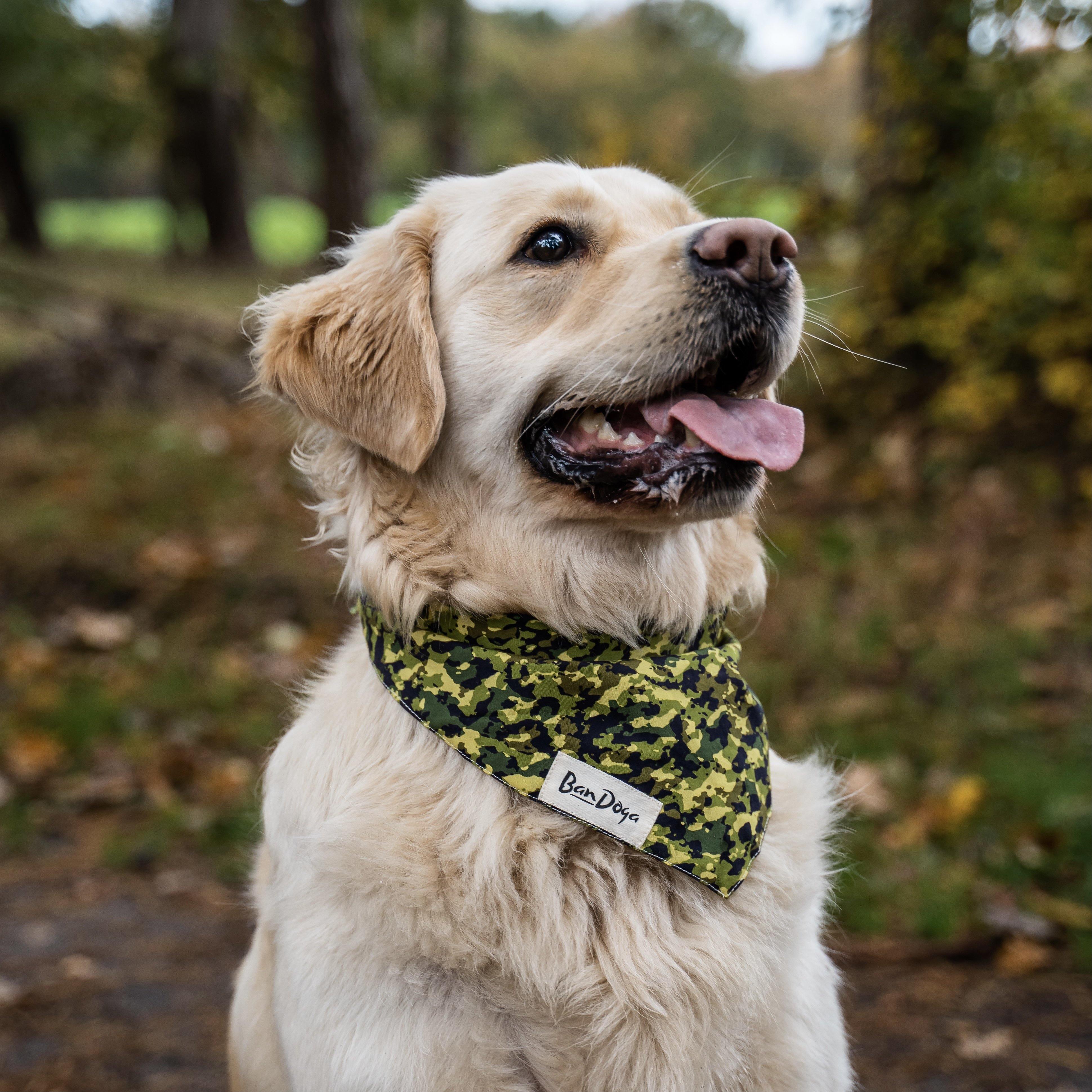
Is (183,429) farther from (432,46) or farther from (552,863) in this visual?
(432,46)

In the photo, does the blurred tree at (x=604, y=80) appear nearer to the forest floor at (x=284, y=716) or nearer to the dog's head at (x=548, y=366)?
the forest floor at (x=284, y=716)

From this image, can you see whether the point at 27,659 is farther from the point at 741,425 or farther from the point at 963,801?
the point at 963,801

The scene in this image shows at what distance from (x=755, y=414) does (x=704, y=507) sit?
0.76 ft

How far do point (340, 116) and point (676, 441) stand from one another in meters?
6.57

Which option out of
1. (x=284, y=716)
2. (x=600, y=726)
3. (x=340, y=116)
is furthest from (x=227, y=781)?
(x=340, y=116)

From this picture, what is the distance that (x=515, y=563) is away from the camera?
2.14 metres

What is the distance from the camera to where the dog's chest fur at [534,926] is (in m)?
1.84

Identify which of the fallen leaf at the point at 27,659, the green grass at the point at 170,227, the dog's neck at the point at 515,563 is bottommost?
the fallen leaf at the point at 27,659

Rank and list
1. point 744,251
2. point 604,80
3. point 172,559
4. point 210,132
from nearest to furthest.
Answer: point 744,251 < point 172,559 < point 210,132 < point 604,80

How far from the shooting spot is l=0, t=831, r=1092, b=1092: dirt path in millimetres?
2850

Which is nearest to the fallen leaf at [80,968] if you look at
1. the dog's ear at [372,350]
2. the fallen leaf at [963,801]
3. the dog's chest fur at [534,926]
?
the dog's chest fur at [534,926]

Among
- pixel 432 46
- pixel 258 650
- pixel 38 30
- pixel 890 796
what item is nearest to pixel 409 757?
pixel 890 796

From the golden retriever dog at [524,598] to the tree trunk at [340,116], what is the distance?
5.28m

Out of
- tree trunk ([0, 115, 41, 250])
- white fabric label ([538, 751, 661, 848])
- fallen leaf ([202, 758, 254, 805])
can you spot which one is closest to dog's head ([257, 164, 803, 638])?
white fabric label ([538, 751, 661, 848])
